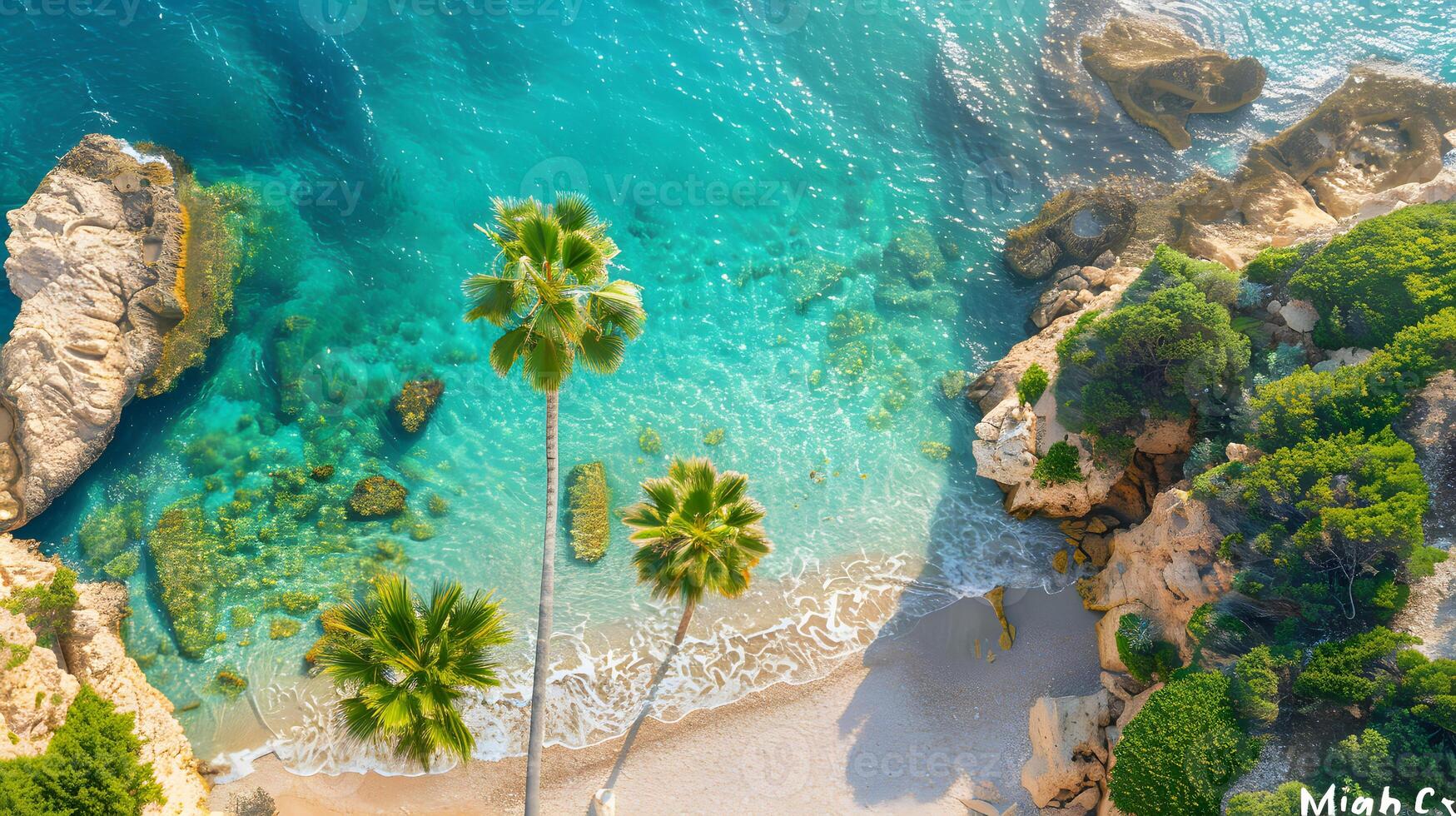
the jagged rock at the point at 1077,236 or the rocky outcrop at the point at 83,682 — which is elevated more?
the jagged rock at the point at 1077,236

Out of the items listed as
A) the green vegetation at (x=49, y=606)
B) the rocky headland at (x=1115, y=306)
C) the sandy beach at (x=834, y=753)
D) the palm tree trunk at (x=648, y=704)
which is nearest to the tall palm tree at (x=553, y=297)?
the palm tree trunk at (x=648, y=704)

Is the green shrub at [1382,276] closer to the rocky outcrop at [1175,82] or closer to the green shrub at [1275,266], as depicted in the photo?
the green shrub at [1275,266]

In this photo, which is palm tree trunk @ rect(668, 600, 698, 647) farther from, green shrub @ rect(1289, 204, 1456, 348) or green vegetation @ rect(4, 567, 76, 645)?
green shrub @ rect(1289, 204, 1456, 348)

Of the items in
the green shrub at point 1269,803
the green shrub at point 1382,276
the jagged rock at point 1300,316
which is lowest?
the green shrub at point 1269,803

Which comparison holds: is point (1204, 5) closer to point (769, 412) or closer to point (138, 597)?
point (769, 412)
